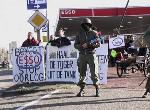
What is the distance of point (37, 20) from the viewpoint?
1861 centimetres

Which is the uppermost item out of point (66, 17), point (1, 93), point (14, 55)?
point (66, 17)

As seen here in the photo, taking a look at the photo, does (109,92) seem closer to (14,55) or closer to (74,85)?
(74,85)

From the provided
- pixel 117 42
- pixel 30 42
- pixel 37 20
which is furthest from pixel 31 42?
pixel 117 42

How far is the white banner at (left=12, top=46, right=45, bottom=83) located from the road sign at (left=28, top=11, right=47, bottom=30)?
5.95ft

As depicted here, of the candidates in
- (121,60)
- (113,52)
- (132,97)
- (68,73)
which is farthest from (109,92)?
(113,52)

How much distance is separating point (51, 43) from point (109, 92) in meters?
3.75

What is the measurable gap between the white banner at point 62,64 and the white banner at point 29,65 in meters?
0.24

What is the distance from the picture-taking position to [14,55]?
55.6ft

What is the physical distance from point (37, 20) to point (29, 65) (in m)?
2.32

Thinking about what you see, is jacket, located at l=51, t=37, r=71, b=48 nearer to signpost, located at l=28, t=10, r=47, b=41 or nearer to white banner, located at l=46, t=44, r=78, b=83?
white banner, located at l=46, t=44, r=78, b=83

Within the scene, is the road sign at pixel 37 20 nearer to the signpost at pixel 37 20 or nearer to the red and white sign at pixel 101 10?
the signpost at pixel 37 20

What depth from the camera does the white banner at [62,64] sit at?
1656 centimetres

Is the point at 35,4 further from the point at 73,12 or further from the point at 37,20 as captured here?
the point at 73,12

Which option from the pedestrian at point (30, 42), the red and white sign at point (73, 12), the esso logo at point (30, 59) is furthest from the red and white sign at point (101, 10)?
the esso logo at point (30, 59)
